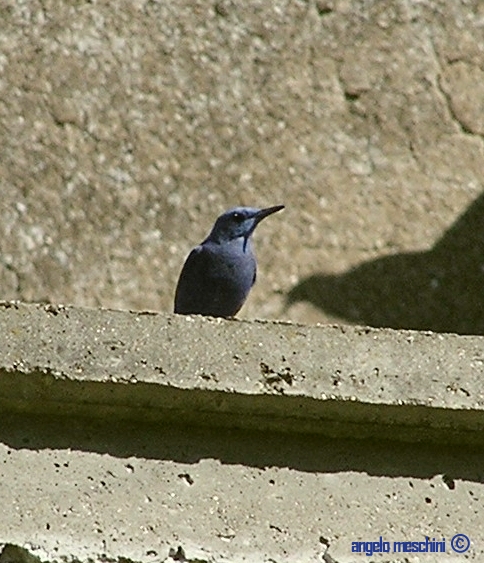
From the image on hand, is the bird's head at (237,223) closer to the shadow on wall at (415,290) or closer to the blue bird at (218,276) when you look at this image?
the blue bird at (218,276)

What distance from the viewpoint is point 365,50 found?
309 cm

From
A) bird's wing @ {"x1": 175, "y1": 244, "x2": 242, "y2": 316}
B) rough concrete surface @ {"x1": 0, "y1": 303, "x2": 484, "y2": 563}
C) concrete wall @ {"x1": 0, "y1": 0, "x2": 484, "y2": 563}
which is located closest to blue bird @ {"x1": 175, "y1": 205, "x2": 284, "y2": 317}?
bird's wing @ {"x1": 175, "y1": 244, "x2": 242, "y2": 316}

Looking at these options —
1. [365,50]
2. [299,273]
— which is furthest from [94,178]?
[365,50]

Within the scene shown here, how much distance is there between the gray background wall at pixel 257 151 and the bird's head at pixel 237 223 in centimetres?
31

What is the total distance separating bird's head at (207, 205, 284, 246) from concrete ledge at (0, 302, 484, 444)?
3.27 ft

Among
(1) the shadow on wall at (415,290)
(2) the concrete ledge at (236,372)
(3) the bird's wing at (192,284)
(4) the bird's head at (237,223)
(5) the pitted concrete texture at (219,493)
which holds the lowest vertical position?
(1) the shadow on wall at (415,290)

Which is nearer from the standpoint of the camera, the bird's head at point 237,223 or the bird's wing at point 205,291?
the bird's wing at point 205,291

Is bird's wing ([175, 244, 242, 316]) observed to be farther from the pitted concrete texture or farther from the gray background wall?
the pitted concrete texture

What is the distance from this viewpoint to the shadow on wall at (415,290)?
289 centimetres

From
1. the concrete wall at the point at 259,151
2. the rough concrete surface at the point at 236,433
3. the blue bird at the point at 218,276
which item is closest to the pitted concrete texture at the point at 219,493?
the rough concrete surface at the point at 236,433

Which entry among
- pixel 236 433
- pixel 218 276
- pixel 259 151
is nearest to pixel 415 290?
pixel 259 151

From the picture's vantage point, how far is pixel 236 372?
5.04 feet

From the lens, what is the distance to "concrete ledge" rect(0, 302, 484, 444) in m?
1.53

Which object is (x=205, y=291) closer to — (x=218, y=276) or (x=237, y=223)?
(x=218, y=276)
